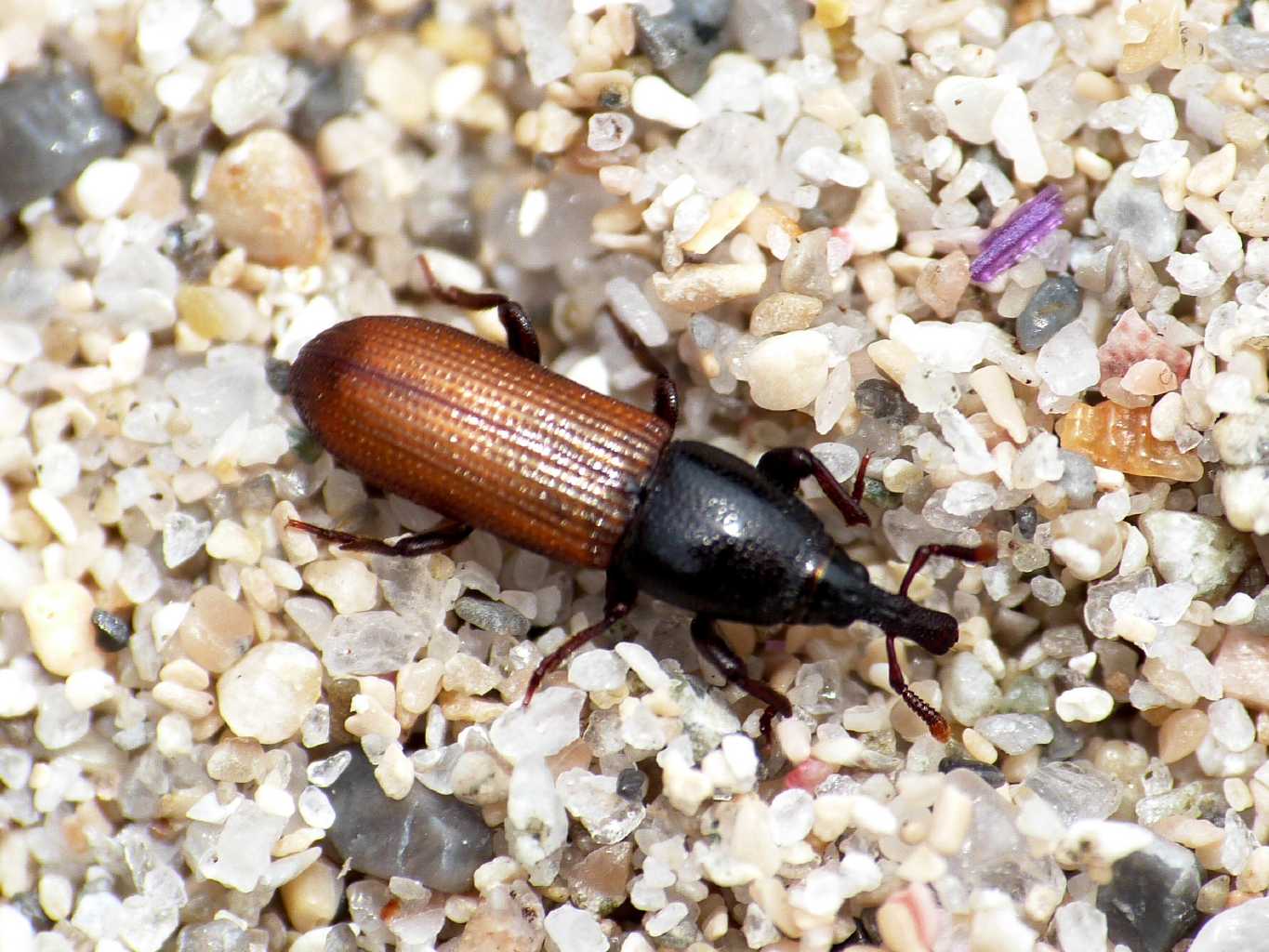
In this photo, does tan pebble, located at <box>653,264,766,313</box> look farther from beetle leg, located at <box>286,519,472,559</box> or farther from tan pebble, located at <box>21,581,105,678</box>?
tan pebble, located at <box>21,581,105,678</box>

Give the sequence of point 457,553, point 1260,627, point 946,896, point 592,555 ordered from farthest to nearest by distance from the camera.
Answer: point 457,553 < point 592,555 < point 1260,627 < point 946,896

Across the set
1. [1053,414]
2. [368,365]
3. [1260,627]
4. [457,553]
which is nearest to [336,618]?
[457,553]

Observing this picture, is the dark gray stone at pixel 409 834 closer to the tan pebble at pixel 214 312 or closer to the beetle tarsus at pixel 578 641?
the beetle tarsus at pixel 578 641

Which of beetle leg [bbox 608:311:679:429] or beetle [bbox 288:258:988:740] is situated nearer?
beetle [bbox 288:258:988:740]

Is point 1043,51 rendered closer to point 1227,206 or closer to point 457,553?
point 1227,206

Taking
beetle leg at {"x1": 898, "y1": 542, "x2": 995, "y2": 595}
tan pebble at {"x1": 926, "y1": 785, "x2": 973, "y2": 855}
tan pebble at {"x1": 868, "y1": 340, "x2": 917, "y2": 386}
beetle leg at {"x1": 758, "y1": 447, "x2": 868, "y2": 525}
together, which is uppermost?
tan pebble at {"x1": 868, "y1": 340, "x2": 917, "y2": 386}

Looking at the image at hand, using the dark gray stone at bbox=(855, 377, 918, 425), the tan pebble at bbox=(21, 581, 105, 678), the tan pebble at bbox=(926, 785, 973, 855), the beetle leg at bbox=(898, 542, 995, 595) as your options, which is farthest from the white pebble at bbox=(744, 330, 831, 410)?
the tan pebble at bbox=(21, 581, 105, 678)

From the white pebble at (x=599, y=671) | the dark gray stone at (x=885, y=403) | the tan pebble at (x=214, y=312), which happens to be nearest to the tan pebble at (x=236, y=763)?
the white pebble at (x=599, y=671)
